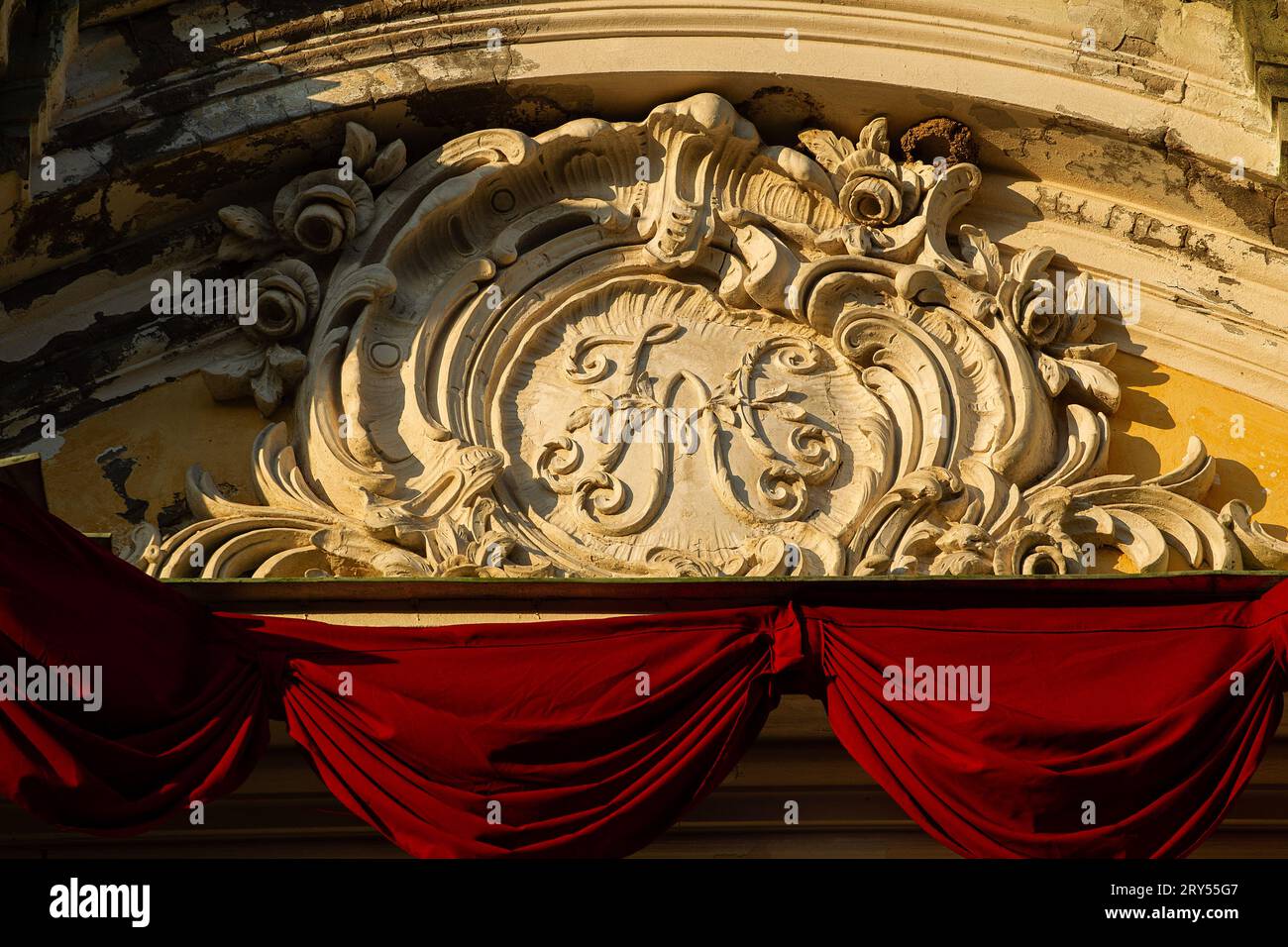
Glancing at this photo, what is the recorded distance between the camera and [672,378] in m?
7.00

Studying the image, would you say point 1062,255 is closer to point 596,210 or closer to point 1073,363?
point 1073,363

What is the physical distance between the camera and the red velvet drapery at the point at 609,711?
5.59 m

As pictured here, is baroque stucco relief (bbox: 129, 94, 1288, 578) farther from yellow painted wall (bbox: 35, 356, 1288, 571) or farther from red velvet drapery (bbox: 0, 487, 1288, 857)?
red velvet drapery (bbox: 0, 487, 1288, 857)

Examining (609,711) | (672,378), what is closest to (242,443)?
(672,378)

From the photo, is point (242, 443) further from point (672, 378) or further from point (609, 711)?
point (609, 711)

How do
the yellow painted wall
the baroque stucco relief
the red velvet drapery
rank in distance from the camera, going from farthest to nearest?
the yellow painted wall → the baroque stucco relief → the red velvet drapery

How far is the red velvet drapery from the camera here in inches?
220

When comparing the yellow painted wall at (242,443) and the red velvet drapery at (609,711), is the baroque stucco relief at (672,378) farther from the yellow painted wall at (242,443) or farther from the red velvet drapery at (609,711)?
the red velvet drapery at (609,711)

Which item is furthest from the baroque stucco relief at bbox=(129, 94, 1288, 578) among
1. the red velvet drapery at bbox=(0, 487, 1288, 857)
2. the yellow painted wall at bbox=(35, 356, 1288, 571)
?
the red velvet drapery at bbox=(0, 487, 1288, 857)

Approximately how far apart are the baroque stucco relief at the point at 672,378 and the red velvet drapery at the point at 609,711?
1.98 ft

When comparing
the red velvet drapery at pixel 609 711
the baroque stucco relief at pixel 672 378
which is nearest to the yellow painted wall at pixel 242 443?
the baroque stucco relief at pixel 672 378

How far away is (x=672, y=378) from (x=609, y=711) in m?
1.54

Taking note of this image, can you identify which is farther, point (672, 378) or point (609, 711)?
point (672, 378)

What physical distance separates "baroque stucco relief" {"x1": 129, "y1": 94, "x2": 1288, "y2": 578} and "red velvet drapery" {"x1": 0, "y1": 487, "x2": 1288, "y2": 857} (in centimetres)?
60
